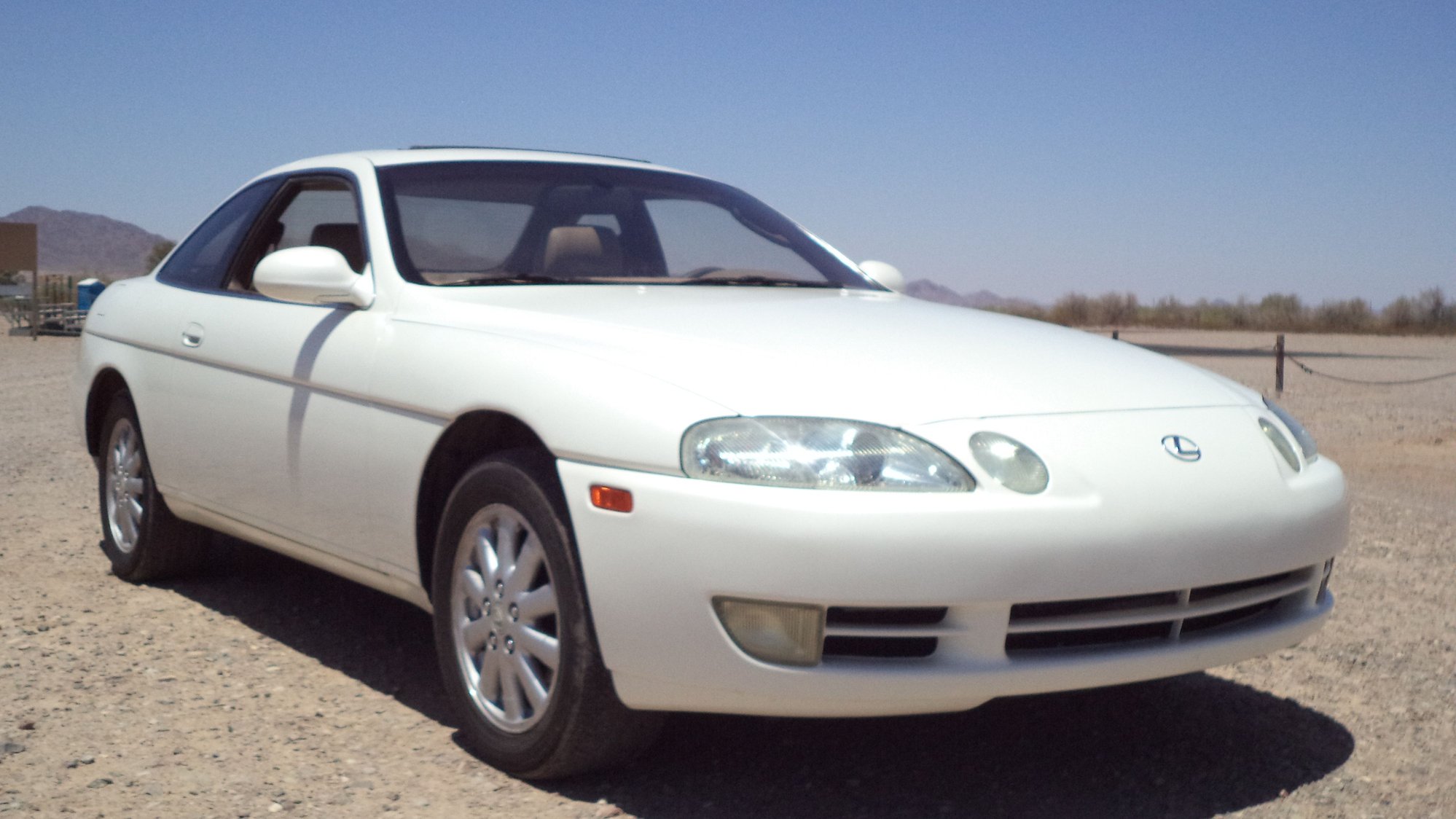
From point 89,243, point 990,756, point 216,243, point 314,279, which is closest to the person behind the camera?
point 990,756

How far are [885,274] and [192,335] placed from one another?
2252 mm

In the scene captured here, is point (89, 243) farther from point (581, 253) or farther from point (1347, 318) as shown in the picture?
point (581, 253)

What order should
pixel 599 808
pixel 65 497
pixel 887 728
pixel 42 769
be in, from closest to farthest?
pixel 599 808, pixel 42 769, pixel 887 728, pixel 65 497

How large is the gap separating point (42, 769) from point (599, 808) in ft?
4.26

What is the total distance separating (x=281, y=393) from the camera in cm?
414

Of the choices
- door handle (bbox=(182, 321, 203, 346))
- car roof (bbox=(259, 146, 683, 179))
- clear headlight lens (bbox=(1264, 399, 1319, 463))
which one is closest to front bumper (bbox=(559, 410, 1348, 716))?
clear headlight lens (bbox=(1264, 399, 1319, 463))

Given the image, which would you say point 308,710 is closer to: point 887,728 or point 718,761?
point 718,761

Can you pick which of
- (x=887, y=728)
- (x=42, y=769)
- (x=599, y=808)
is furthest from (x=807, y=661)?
(x=42, y=769)

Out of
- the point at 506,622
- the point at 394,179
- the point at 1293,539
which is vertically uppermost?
the point at 394,179

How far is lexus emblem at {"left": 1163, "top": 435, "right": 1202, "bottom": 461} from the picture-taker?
309 cm

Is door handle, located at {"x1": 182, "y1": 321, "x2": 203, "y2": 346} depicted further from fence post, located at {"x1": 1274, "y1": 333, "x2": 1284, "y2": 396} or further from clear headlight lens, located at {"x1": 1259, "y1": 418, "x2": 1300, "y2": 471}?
fence post, located at {"x1": 1274, "y1": 333, "x2": 1284, "y2": 396}

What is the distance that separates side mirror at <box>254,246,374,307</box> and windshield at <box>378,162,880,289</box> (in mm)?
135

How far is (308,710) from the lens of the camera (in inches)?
153

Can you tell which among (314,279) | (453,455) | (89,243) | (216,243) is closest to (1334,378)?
(216,243)
